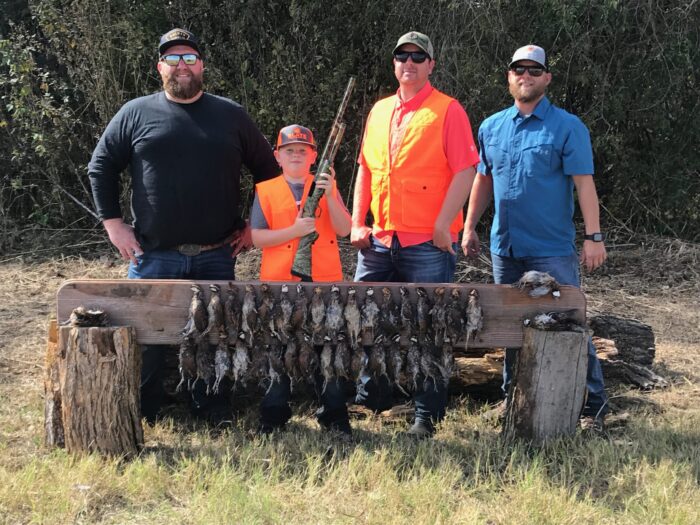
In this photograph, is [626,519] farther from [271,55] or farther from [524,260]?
[271,55]

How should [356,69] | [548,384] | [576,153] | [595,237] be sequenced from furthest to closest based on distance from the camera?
[356,69] < [595,237] < [576,153] < [548,384]

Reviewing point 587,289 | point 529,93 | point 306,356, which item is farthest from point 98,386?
point 587,289

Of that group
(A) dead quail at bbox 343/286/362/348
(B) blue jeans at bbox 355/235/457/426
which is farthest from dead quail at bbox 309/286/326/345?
(B) blue jeans at bbox 355/235/457/426

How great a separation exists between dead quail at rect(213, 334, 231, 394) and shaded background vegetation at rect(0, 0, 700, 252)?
5.26m

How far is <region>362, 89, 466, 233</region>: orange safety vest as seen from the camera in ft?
14.5

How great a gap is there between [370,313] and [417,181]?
90 centimetres

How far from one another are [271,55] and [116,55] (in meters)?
2.03

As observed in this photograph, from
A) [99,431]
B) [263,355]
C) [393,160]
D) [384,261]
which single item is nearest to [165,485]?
[99,431]

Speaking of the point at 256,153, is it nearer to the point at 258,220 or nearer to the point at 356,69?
the point at 258,220

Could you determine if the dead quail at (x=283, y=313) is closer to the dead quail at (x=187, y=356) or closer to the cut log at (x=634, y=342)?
the dead quail at (x=187, y=356)

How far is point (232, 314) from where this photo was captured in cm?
416

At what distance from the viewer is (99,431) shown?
4.11 meters

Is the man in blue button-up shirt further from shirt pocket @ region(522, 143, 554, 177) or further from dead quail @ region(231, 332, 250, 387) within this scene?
dead quail @ region(231, 332, 250, 387)

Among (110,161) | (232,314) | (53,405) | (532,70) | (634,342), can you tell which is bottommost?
(53,405)
